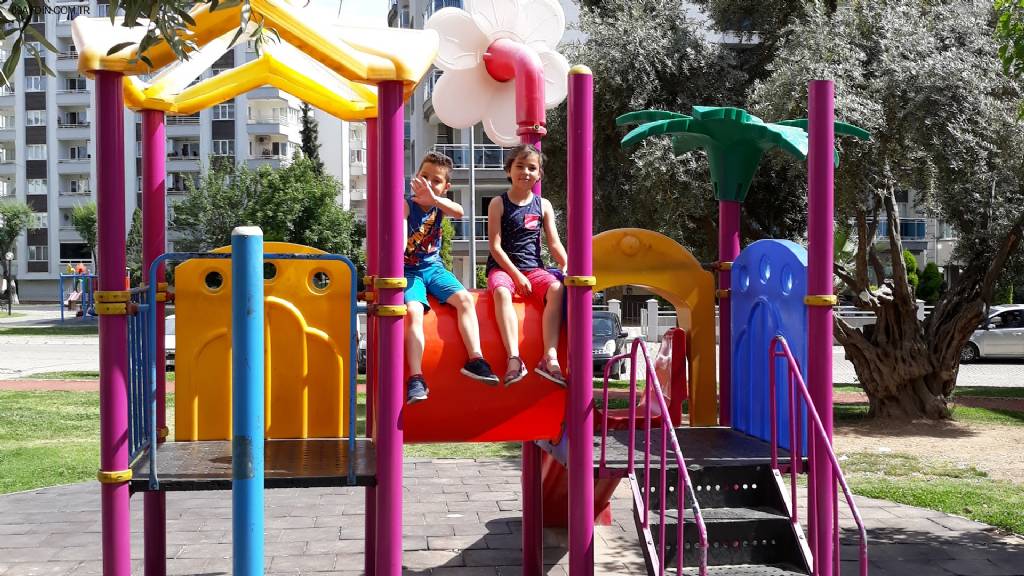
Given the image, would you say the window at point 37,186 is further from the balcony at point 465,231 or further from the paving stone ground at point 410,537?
the paving stone ground at point 410,537

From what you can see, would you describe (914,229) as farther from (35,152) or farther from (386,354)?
(35,152)

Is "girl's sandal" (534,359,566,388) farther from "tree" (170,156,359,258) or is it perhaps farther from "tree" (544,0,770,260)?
"tree" (170,156,359,258)

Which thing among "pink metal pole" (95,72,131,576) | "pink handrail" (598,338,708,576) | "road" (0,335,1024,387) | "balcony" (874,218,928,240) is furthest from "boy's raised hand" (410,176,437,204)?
"balcony" (874,218,928,240)

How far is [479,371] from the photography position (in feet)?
18.0

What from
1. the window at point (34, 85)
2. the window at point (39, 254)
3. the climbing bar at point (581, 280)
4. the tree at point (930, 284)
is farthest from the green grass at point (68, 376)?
the window at point (34, 85)

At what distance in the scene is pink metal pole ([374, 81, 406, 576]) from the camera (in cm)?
496

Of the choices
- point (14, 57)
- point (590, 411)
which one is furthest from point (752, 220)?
point (14, 57)

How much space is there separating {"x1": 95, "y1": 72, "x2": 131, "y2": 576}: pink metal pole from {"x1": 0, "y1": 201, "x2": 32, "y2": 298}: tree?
180 ft

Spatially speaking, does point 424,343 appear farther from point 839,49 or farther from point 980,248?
point 980,248

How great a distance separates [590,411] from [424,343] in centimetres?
100

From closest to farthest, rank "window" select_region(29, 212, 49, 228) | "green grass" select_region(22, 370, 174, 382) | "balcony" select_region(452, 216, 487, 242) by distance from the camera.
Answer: "green grass" select_region(22, 370, 174, 382) < "balcony" select_region(452, 216, 487, 242) < "window" select_region(29, 212, 49, 228)

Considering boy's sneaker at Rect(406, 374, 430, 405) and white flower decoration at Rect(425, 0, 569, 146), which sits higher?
white flower decoration at Rect(425, 0, 569, 146)

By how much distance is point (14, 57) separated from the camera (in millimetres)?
4320

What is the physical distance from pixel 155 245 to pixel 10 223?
55137mm
